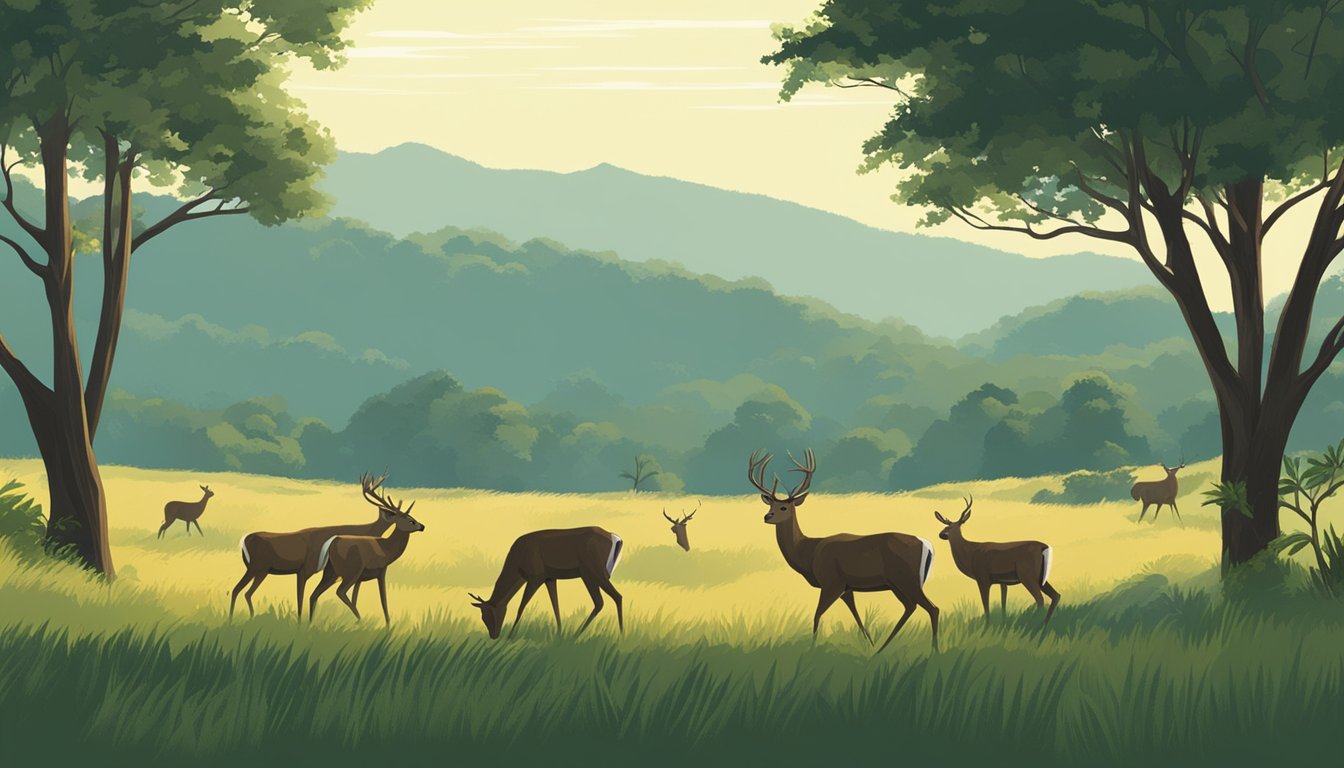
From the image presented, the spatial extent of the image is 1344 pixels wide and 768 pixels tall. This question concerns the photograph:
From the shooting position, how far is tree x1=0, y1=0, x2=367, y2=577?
1870 cm

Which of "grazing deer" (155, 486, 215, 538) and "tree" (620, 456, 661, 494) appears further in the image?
"tree" (620, 456, 661, 494)

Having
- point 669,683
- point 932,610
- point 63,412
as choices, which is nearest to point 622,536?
point 63,412

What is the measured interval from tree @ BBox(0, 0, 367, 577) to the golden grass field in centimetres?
239

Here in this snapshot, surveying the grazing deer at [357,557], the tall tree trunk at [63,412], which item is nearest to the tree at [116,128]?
the tall tree trunk at [63,412]

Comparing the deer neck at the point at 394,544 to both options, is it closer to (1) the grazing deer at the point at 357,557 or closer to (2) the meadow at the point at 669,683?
(1) the grazing deer at the point at 357,557

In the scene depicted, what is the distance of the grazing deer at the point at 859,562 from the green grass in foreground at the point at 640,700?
507mm

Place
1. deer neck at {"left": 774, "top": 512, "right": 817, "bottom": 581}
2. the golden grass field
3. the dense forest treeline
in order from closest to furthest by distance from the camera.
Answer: deer neck at {"left": 774, "top": 512, "right": 817, "bottom": 581} < the golden grass field < the dense forest treeline

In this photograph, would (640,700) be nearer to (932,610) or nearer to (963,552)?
(932,610)

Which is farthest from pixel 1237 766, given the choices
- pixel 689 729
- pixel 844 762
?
pixel 689 729

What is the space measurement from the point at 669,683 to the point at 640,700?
0.34 m

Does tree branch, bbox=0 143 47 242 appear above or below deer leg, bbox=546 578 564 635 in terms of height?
above

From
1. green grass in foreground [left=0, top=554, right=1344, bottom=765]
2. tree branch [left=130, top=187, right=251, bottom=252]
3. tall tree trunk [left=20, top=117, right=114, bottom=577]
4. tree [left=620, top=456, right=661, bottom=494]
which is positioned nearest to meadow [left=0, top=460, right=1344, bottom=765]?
green grass in foreground [left=0, top=554, right=1344, bottom=765]

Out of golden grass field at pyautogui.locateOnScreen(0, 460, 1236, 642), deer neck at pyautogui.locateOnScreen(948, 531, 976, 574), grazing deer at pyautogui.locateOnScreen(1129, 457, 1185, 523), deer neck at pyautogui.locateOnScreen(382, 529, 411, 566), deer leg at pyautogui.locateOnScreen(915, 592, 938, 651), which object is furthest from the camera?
grazing deer at pyautogui.locateOnScreen(1129, 457, 1185, 523)

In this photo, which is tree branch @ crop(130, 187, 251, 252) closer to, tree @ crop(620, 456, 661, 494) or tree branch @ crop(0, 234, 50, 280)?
tree branch @ crop(0, 234, 50, 280)
